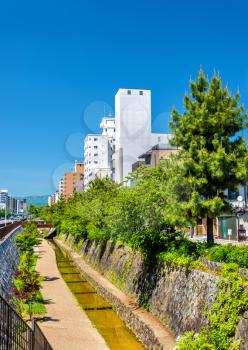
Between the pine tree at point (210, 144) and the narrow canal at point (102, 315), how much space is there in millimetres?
7557

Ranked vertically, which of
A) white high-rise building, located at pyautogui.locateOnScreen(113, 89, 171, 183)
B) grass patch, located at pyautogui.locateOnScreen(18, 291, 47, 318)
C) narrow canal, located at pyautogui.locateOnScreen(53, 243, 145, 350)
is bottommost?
narrow canal, located at pyautogui.locateOnScreen(53, 243, 145, 350)

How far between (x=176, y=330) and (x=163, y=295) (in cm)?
365

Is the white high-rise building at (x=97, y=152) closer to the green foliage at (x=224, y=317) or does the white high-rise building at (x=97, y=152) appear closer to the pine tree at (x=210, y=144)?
the pine tree at (x=210, y=144)

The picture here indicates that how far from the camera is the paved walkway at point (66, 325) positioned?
2047 centimetres

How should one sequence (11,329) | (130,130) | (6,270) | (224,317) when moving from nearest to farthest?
1. (11,329)
2. (224,317)
3. (6,270)
4. (130,130)

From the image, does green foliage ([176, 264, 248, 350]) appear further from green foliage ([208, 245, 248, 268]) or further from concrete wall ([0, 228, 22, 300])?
concrete wall ([0, 228, 22, 300])

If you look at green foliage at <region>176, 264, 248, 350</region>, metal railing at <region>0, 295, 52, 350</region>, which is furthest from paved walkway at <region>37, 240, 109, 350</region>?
metal railing at <region>0, 295, 52, 350</region>

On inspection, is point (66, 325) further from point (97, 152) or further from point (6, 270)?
point (97, 152)

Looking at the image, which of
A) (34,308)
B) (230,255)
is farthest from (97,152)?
(230,255)

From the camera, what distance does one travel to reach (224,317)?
50.8ft

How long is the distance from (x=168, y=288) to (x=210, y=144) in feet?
28.6

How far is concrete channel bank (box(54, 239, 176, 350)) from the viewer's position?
1945 cm

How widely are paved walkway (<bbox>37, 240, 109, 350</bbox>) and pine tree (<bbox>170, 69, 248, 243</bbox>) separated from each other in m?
8.90

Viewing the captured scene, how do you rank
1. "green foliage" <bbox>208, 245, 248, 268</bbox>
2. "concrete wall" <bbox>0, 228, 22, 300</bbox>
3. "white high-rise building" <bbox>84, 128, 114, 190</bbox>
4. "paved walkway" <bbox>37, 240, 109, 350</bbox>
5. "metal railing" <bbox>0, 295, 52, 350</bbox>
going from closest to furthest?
1. "metal railing" <bbox>0, 295, 52, 350</bbox>
2. "green foliage" <bbox>208, 245, 248, 268</bbox>
3. "paved walkway" <bbox>37, 240, 109, 350</bbox>
4. "concrete wall" <bbox>0, 228, 22, 300</bbox>
5. "white high-rise building" <bbox>84, 128, 114, 190</bbox>
